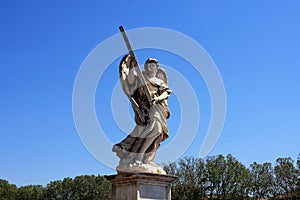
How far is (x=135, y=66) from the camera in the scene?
12.2 meters

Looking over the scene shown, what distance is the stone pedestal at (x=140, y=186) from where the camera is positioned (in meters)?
10.7

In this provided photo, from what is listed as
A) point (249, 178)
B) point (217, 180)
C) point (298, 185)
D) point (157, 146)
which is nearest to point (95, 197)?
point (217, 180)

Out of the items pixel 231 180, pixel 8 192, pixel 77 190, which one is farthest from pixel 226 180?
pixel 8 192

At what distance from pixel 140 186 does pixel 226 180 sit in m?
36.8

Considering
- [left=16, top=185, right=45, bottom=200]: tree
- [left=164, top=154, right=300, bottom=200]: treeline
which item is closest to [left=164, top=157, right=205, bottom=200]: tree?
[left=164, top=154, right=300, bottom=200]: treeline

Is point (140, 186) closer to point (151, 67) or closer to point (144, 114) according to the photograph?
point (144, 114)

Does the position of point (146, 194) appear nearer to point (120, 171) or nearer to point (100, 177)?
point (120, 171)

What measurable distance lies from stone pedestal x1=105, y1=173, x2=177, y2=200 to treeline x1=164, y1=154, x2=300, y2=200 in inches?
1359

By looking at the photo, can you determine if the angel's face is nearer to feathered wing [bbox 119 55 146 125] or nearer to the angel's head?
the angel's head

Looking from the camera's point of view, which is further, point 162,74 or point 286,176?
point 286,176

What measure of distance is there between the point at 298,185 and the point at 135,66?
36.6 m

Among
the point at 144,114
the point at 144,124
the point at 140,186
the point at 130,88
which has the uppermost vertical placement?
the point at 130,88

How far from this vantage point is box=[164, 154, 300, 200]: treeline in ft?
147

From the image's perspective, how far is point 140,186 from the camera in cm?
1071
